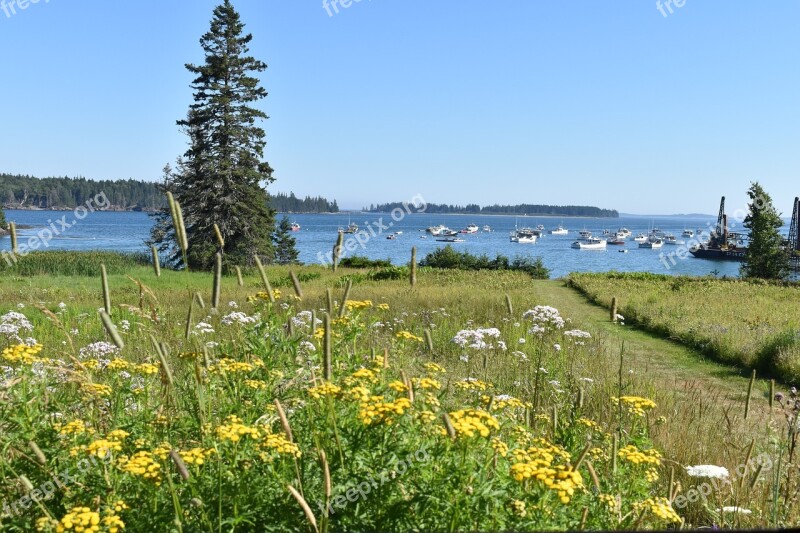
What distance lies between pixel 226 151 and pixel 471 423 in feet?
118

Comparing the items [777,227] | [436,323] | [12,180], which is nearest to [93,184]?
[12,180]

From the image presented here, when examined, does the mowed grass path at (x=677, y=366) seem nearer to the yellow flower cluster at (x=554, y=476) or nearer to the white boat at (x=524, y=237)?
the yellow flower cluster at (x=554, y=476)

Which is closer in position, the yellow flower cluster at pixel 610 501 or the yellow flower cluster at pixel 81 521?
the yellow flower cluster at pixel 81 521

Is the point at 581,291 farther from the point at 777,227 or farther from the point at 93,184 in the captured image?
the point at 93,184

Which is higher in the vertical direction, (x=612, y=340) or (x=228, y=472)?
(x=228, y=472)

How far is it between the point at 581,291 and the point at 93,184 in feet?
545

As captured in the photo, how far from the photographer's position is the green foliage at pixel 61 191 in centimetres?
15456

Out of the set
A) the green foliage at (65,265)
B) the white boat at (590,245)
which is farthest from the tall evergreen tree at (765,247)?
the white boat at (590,245)

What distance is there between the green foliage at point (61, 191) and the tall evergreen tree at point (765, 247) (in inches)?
5435

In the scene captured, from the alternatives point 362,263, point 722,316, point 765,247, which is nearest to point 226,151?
point 362,263

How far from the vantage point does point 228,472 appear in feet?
8.39

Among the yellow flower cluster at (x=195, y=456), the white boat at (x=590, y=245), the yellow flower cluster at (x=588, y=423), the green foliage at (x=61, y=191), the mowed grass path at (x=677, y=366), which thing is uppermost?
the green foliage at (x=61, y=191)

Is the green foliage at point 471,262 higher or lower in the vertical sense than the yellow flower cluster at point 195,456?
lower

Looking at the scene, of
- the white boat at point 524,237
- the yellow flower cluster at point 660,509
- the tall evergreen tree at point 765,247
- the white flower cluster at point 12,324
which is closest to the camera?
the yellow flower cluster at point 660,509
